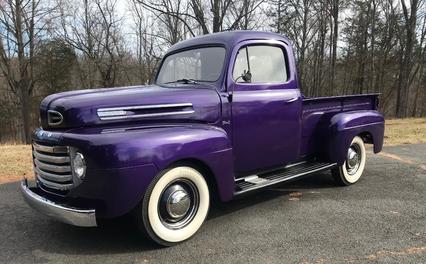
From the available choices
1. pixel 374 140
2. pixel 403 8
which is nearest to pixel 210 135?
pixel 374 140

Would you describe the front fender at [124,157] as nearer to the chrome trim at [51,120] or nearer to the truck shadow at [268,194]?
the chrome trim at [51,120]

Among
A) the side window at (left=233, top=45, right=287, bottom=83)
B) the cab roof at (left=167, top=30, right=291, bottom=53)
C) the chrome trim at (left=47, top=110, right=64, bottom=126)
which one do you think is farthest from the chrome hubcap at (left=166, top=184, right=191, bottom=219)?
the cab roof at (left=167, top=30, right=291, bottom=53)

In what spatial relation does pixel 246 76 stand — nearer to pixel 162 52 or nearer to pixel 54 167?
pixel 54 167

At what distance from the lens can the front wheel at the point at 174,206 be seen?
3887 mm

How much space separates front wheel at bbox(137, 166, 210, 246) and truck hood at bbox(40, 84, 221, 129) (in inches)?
23.5

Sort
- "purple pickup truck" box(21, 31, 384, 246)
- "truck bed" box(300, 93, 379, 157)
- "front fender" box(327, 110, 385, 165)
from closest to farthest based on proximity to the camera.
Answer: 1. "purple pickup truck" box(21, 31, 384, 246)
2. "truck bed" box(300, 93, 379, 157)
3. "front fender" box(327, 110, 385, 165)

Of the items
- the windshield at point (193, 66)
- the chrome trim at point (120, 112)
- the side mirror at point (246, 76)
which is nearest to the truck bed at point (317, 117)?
the side mirror at point (246, 76)

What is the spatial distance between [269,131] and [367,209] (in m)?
1.52

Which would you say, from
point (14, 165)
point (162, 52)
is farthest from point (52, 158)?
point (162, 52)

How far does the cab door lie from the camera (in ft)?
15.9

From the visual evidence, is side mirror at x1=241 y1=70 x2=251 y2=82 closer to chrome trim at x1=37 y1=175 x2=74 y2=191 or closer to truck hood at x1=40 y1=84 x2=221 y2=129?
truck hood at x1=40 y1=84 x2=221 y2=129

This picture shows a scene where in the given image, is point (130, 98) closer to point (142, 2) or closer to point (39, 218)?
point (39, 218)

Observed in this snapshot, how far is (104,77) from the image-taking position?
3456 centimetres

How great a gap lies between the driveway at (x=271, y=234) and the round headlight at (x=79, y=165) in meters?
0.77
